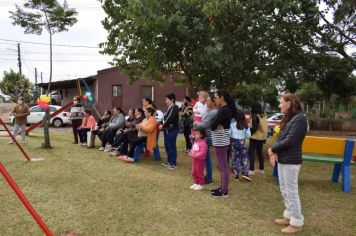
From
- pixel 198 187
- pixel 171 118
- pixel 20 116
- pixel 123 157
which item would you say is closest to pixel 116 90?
pixel 20 116

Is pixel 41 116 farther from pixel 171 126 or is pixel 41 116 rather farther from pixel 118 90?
pixel 171 126

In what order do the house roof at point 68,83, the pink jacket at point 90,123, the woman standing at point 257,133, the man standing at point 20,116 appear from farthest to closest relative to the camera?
the house roof at point 68,83, the man standing at point 20,116, the pink jacket at point 90,123, the woman standing at point 257,133

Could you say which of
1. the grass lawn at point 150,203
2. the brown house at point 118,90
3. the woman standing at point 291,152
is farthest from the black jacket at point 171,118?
the brown house at point 118,90

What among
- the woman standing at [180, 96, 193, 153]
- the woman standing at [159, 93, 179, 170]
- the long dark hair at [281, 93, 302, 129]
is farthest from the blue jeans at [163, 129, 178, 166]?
the long dark hair at [281, 93, 302, 129]

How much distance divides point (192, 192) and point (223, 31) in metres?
4.90

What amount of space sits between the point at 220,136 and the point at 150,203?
5.08ft

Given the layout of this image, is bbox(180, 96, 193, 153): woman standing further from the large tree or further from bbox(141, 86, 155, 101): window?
bbox(141, 86, 155, 101): window

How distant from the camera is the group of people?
4.60 m

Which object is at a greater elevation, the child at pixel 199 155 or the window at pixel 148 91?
the window at pixel 148 91

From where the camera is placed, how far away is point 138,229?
457 centimetres

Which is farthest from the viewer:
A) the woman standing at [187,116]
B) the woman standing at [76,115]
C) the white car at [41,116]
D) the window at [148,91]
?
the window at [148,91]

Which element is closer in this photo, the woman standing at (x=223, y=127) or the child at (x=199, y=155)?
the woman standing at (x=223, y=127)

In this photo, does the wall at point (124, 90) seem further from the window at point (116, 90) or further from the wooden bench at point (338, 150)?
the wooden bench at point (338, 150)

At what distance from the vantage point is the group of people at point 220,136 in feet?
15.1
